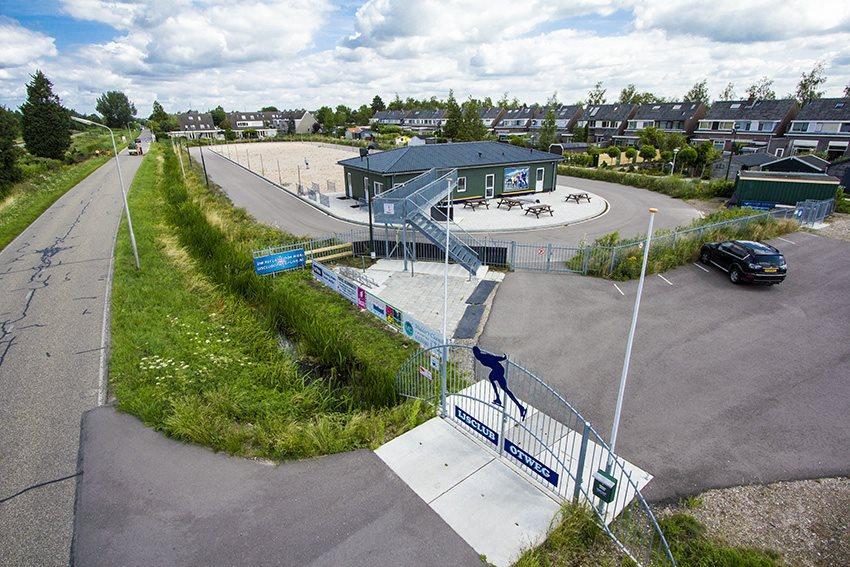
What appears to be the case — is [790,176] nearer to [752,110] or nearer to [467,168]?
[467,168]

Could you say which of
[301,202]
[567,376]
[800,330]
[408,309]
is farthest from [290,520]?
[301,202]

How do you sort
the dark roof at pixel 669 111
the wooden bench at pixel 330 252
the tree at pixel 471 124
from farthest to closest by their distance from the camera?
1. the dark roof at pixel 669 111
2. the tree at pixel 471 124
3. the wooden bench at pixel 330 252

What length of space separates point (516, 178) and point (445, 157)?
20.9ft

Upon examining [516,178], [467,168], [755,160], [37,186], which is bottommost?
[37,186]

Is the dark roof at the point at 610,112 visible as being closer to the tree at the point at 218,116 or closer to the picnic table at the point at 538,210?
the picnic table at the point at 538,210

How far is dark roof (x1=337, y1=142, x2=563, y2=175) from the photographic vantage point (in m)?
30.4

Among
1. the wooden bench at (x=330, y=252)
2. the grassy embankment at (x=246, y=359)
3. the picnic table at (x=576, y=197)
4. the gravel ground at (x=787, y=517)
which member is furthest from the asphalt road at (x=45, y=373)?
the picnic table at (x=576, y=197)

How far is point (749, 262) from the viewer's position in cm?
1700

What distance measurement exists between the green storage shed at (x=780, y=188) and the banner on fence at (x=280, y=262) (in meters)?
29.4

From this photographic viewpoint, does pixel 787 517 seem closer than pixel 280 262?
Yes

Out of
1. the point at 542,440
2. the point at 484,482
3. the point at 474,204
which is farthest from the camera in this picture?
the point at 474,204

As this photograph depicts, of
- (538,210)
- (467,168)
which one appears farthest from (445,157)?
(538,210)

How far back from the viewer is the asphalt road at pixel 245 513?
6645 millimetres

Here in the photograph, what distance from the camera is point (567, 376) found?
11.8 metres
